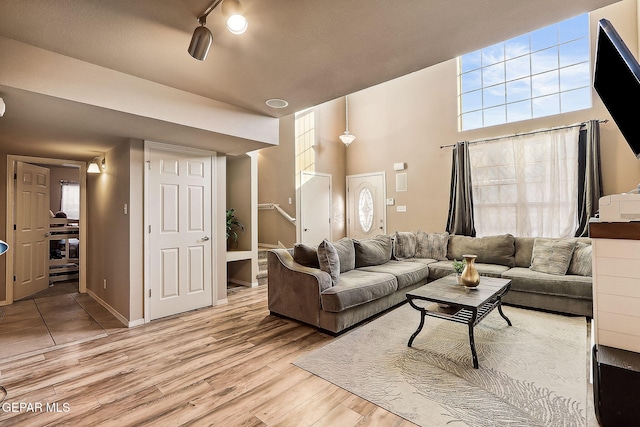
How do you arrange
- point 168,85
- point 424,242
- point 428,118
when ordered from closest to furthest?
point 168,85 < point 424,242 < point 428,118

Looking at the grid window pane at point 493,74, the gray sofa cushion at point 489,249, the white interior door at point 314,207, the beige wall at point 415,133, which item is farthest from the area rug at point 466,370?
the grid window pane at point 493,74

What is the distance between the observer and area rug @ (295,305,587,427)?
175cm

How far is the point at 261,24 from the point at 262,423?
2.31 m

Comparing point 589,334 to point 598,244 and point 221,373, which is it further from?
point 221,373

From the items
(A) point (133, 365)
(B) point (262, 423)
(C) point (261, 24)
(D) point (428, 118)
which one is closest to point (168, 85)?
(C) point (261, 24)

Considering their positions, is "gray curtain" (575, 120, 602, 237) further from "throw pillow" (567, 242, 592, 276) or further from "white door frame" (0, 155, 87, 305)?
"white door frame" (0, 155, 87, 305)

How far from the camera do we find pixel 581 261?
349 cm

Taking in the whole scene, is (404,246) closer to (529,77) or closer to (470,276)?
(470,276)

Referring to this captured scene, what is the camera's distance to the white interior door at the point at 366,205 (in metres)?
6.28

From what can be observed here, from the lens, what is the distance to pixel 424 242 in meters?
4.96

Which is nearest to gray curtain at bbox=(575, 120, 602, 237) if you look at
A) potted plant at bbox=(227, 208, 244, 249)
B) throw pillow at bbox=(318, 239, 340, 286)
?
throw pillow at bbox=(318, 239, 340, 286)

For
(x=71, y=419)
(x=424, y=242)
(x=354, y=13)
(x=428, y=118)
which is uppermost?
(x=428, y=118)

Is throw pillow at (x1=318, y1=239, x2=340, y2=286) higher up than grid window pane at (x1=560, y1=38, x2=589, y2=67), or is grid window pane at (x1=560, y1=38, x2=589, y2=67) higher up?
grid window pane at (x1=560, y1=38, x2=589, y2=67)

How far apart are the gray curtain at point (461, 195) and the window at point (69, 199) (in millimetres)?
8929
